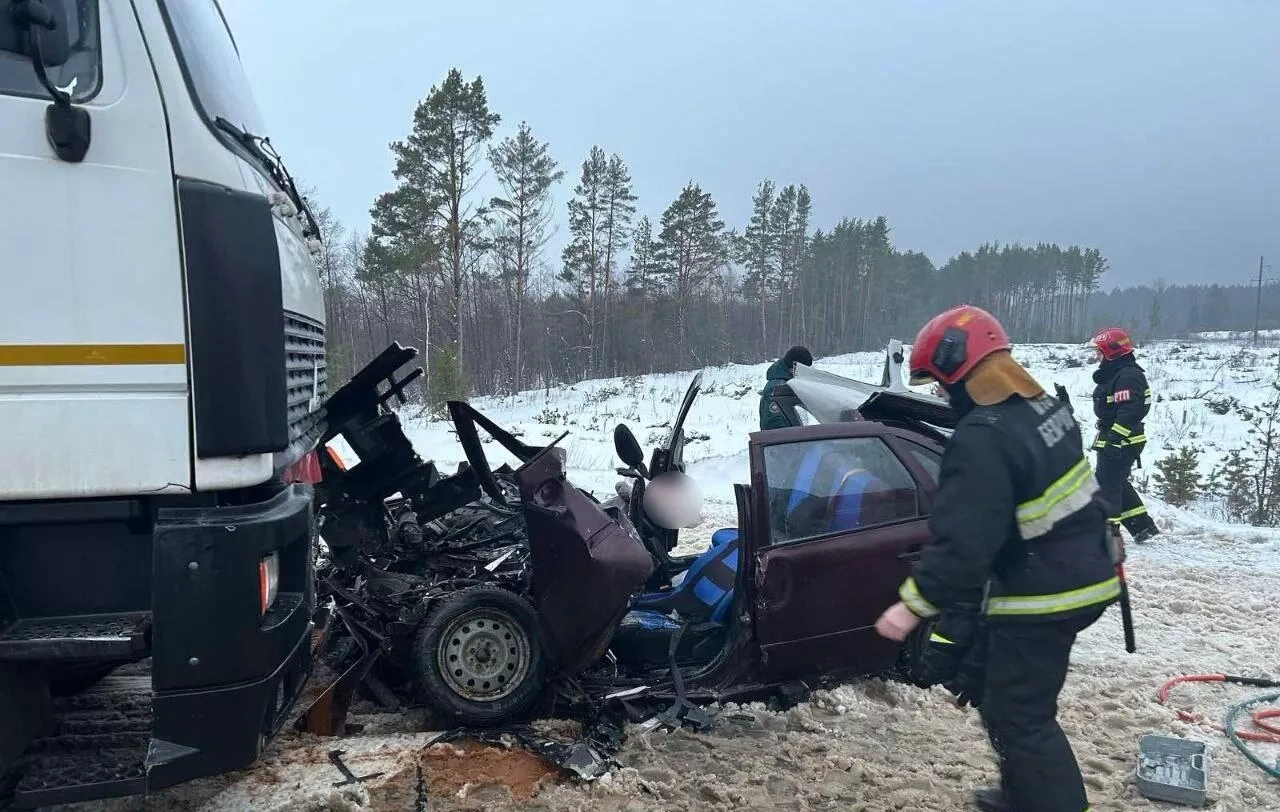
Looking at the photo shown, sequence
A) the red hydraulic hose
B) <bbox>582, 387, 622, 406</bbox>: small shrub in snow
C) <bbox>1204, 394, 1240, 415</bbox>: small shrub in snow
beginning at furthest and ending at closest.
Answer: <bbox>582, 387, 622, 406</bbox>: small shrub in snow
<bbox>1204, 394, 1240, 415</bbox>: small shrub in snow
the red hydraulic hose

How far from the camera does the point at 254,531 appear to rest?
7.25 ft

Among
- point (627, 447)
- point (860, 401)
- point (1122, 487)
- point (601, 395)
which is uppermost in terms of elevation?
point (860, 401)

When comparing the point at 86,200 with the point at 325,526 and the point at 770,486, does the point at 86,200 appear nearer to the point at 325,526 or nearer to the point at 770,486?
the point at 325,526

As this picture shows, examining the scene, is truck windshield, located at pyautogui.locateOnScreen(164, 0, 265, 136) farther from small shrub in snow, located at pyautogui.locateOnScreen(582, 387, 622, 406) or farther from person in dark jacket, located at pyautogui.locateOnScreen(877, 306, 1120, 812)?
small shrub in snow, located at pyautogui.locateOnScreen(582, 387, 622, 406)

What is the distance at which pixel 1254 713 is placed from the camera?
4070 mm

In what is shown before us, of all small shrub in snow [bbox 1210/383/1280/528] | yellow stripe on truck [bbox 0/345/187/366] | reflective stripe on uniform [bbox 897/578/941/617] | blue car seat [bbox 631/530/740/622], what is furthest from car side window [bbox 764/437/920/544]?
small shrub in snow [bbox 1210/383/1280/528]

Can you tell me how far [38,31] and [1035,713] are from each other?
3.65 metres

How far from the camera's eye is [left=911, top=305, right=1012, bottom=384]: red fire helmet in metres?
2.80

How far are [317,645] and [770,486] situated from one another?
230 cm

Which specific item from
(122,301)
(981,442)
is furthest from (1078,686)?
(122,301)

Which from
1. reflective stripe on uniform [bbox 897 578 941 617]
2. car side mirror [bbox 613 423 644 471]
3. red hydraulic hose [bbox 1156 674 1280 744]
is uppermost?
car side mirror [bbox 613 423 644 471]

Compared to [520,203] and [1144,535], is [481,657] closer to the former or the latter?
[1144,535]

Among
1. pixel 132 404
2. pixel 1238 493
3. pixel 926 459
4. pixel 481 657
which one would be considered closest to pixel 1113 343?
pixel 1238 493

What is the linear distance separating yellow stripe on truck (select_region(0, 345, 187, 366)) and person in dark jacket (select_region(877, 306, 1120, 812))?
2.42m
